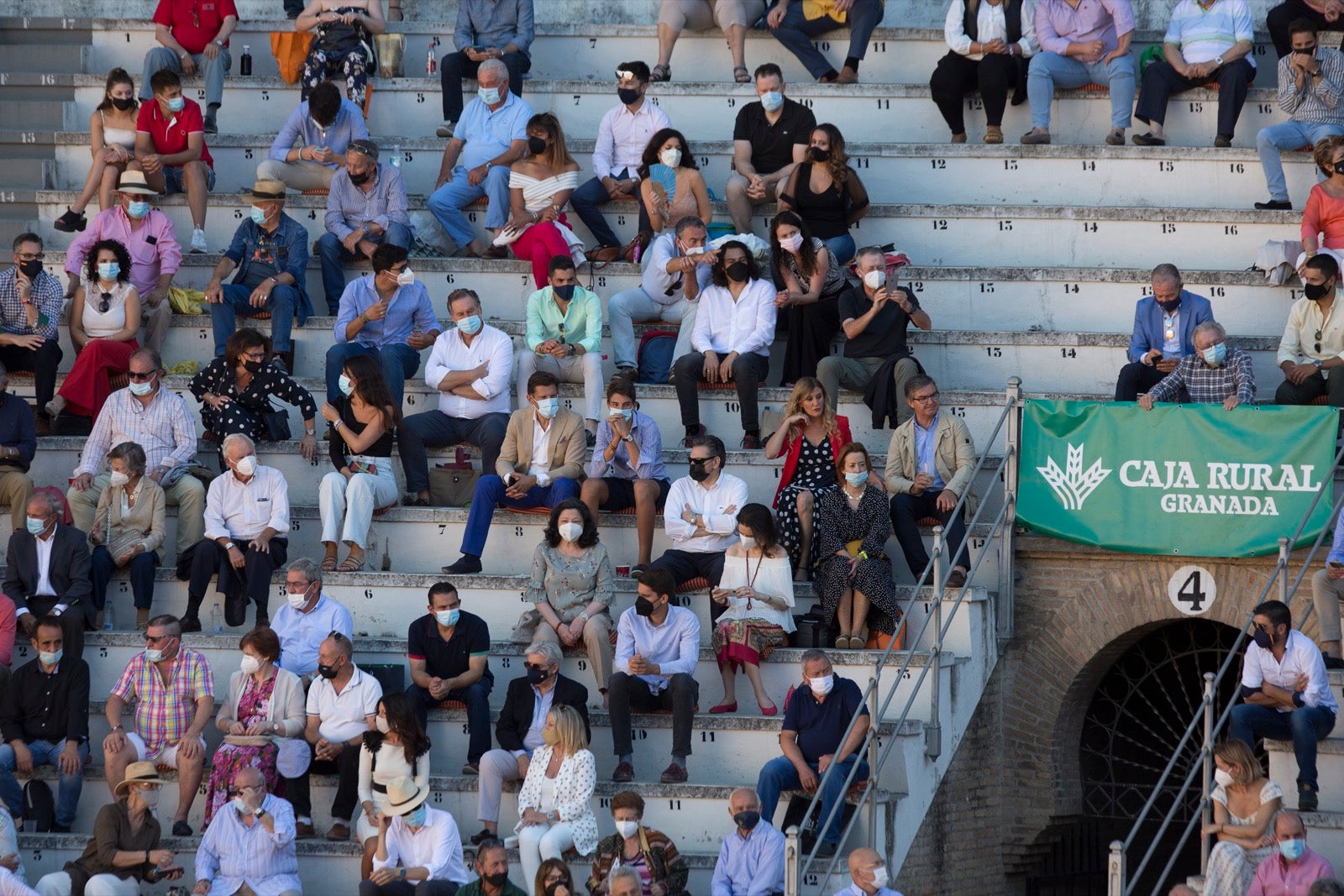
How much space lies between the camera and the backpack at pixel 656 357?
15.3m

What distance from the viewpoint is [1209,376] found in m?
13.9

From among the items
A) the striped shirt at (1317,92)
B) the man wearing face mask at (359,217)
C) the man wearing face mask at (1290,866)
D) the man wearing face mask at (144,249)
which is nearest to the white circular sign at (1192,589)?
the man wearing face mask at (1290,866)

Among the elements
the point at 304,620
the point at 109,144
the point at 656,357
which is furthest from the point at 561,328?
the point at 109,144

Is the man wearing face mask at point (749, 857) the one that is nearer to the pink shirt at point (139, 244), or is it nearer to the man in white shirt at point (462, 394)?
the man in white shirt at point (462, 394)

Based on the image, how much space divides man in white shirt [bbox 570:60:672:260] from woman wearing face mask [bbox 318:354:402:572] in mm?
2797

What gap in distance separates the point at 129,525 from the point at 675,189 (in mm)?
4693

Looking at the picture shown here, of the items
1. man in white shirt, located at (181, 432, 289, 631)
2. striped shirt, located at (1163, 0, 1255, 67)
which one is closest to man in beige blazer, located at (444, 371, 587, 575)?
man in white shirt, located at (181, 432, 289, 631)

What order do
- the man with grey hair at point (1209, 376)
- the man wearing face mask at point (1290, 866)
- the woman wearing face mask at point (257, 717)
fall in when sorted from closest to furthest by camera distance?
1. the man wearing face mask at point (1290, 866)
2. the woman wearing face mask at point (257, 717)
3. the man with grey hair at point (1209, 376)

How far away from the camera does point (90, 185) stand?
640 inches

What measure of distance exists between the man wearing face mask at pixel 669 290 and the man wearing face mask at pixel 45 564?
393cm

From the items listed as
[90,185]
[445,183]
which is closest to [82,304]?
[90,185]

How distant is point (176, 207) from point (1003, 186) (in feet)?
21.1

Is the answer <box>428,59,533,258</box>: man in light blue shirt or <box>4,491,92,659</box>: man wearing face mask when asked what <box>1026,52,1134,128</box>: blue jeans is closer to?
<box>428,59,533,258</box>: man in light blue shirt

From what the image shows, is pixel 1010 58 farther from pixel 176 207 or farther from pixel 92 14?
pixel 92 14
